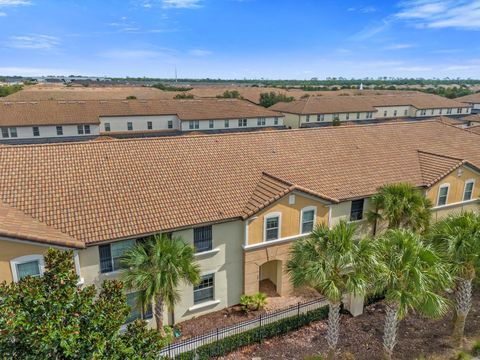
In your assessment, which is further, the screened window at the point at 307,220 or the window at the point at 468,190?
the window at the point at 468,190

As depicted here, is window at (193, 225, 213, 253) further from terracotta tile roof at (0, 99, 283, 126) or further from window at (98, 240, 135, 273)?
terracotta tile roof at (0, 99, 283, 126)

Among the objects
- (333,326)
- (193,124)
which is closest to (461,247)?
(333,326)

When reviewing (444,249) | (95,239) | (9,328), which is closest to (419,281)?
(444,249)

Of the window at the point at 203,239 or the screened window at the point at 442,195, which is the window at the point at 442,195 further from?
the window at the point at 203,239

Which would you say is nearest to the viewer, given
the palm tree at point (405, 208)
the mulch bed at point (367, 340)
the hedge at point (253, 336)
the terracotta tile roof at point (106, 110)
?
the hedge at point (253, 336)

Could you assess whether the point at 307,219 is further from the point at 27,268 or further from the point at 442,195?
the point at 27,268

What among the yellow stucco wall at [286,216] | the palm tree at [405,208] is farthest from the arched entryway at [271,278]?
the palm tree at [405,208]

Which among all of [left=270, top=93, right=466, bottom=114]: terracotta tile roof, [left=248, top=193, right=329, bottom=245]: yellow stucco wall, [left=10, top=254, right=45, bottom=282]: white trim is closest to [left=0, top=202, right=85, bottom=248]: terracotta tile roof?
[left=10, top=254, right=45, bottom=282]: white trim
